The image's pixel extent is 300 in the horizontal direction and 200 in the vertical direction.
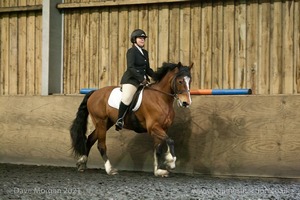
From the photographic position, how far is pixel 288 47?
8242 millimetres

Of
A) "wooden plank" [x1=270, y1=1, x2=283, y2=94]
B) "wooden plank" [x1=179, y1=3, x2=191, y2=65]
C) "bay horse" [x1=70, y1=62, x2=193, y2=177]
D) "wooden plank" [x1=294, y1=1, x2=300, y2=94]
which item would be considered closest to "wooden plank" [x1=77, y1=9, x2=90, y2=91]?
"bay horse" [x1=70, y1=62, x2=193, y2=177]

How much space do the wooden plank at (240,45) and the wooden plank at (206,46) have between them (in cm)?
44

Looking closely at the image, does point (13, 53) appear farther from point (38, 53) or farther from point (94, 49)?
point (94, 49)

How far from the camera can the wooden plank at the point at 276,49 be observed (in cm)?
830

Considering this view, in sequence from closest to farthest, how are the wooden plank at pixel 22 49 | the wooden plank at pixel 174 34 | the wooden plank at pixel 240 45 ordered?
the wooden plank at pixel 240 45
the wooden plank at pixel 174 34
the wooden plank at pixel 22 49

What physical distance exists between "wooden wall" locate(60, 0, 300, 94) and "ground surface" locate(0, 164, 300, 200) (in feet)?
5.80

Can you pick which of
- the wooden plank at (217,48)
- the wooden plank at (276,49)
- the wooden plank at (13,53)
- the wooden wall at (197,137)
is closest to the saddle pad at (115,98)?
the wooden wall at (197,137)

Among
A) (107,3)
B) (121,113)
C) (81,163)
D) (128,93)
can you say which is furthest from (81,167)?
(107,3)

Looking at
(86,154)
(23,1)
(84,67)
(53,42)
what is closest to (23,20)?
(23,1)

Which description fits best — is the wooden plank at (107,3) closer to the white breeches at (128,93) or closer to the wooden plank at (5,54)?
the wooden plank at (5,54)

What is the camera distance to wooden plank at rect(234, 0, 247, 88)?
28.1 feet

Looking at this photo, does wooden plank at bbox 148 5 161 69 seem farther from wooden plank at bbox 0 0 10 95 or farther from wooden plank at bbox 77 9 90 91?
wooden plank at bbox 0 0 10 95

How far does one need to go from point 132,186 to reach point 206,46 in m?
3.09

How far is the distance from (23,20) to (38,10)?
0.43 m
